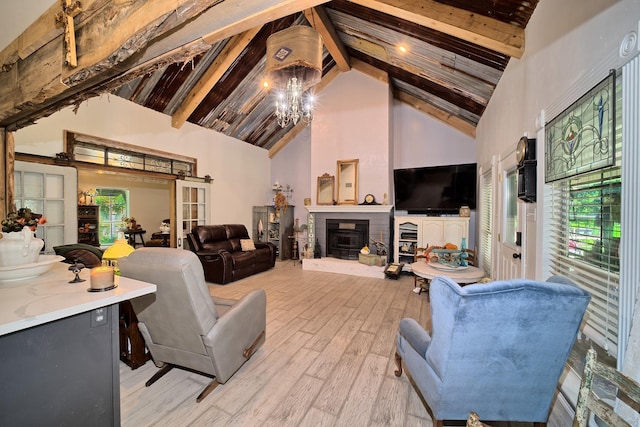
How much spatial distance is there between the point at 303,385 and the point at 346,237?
13.9ft

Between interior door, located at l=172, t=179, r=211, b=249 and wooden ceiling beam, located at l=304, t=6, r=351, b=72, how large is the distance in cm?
396

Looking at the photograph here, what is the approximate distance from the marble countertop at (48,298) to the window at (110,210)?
810 centimetres

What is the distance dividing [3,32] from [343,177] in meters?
5.10

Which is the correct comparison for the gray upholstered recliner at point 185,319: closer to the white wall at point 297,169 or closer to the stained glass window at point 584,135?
the stained glass window at point 584,135

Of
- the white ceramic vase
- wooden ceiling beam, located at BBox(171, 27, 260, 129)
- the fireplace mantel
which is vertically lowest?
the white ceramic vase

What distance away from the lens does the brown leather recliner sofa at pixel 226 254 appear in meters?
4.69

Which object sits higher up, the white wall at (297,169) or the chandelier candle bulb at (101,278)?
the white wall at (297,169)

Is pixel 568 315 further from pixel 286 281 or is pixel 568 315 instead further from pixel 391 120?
pixel 391 120

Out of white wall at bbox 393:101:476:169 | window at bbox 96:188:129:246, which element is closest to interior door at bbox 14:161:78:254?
window at bbox 96:188:129:246

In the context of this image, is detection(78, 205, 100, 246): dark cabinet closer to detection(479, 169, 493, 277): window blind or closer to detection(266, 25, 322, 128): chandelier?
detection(266, 25, 322, 128): chandelier

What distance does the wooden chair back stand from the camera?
2.62 ft

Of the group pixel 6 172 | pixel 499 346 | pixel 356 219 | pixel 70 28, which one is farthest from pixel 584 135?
pixel 6 172

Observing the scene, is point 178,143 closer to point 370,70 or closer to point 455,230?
point 370,70

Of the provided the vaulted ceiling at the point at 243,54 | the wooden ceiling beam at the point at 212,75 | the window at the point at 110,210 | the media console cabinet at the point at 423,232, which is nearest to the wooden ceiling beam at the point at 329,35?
the vaulted ceiling at the point at 243,54
